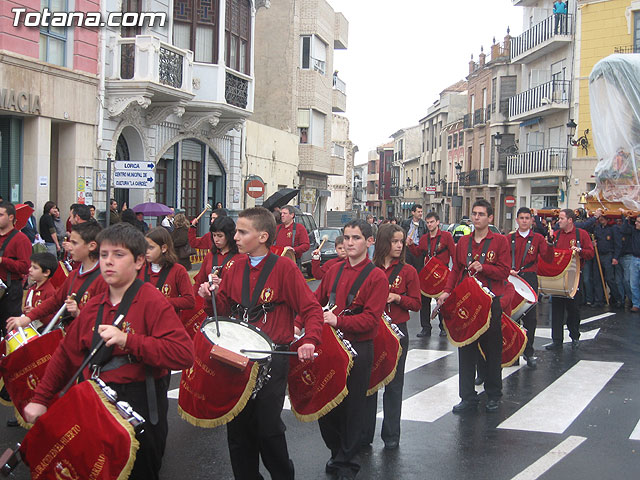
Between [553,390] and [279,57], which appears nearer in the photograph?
[553,390]

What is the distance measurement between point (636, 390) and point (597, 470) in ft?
9.88

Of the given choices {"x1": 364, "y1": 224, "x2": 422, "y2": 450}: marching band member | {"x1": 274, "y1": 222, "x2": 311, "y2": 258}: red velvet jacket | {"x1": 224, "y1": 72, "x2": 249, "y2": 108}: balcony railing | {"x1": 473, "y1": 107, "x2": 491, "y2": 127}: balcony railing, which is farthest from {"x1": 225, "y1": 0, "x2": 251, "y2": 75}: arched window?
{"x1": 473, "y1": 107, "x2": 491, "y2": 127}: balcony railing

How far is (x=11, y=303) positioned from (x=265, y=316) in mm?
4276

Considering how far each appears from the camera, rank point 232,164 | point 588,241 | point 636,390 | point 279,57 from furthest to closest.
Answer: point 279,57 → point 232,164 → point 588,241 → point 636,390

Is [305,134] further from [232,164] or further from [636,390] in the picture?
[636,390]

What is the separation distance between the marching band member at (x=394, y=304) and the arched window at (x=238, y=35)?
20.0m

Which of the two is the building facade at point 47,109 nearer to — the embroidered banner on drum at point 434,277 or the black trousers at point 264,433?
the embroidered banner on drum at point 434,277

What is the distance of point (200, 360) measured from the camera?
459 centimetres

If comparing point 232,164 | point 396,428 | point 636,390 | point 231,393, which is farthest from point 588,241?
point 232,164

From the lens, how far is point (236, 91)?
25484mm

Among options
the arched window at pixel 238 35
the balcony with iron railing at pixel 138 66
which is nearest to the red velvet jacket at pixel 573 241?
the balcony with iron railing at pixel 138 66

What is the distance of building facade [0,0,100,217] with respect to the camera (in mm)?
16469

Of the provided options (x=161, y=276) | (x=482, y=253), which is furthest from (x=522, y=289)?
(x=161, y=276)

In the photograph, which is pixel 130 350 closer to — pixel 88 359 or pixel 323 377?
pixel 88 359
